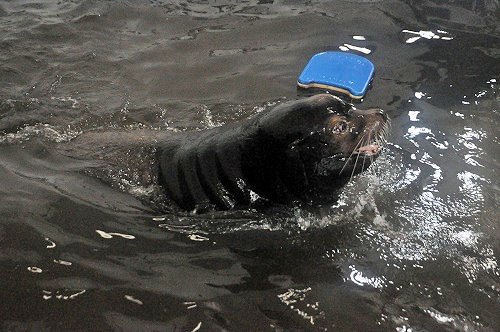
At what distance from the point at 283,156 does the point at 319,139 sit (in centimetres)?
28

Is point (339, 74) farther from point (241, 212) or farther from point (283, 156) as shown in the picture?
point (241, 212)

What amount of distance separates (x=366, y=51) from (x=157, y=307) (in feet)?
15.9

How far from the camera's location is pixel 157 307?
294 cm

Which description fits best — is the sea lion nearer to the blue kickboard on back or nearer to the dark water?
the dark water

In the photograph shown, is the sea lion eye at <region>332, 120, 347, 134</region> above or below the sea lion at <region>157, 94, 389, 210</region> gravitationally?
above

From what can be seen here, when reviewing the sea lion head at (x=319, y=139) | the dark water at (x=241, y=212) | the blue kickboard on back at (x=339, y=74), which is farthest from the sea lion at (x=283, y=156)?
the blue kickboard on back at (x=339, y=74)

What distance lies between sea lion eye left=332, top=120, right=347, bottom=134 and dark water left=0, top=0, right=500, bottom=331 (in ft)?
2.32

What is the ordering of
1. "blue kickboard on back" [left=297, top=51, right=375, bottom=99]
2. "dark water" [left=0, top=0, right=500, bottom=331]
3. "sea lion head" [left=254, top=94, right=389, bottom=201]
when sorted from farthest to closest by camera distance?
"blue kickboard on back" [left=297, top=51, right=375, bottom=99], "sea lion head" [left=254, top=94, right=389, bottom=201], "dark water" [left=0, top=0, right=500, bottom=331]

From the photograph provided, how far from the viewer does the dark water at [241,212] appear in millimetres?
3049

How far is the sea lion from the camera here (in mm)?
3520

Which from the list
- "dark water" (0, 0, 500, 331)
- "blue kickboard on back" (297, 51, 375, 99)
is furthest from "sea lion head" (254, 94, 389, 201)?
"blue kickboard on back" (297, 51, 375, 99)

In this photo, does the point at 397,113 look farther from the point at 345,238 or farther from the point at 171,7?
the point at 171,7

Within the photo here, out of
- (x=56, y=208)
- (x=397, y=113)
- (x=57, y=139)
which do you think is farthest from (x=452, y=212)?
(x=57, y=139)

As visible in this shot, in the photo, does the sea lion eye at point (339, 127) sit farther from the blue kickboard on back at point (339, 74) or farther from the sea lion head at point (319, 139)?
the blue kickboard on back at point (339, 74)
